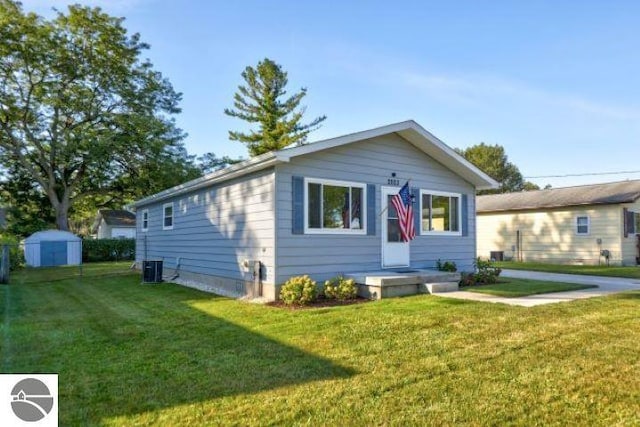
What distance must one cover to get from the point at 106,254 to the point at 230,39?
1790cm

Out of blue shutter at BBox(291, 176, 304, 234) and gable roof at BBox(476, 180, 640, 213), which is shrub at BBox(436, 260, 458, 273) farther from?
gable roof at BBox(476, 180, 640, 213)

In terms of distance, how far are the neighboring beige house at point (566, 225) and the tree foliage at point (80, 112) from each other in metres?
18.8

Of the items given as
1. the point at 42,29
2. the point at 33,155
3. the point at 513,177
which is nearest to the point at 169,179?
the point at 33,155

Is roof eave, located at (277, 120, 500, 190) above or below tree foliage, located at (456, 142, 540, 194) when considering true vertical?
below

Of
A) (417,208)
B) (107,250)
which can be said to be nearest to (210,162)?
(107,250)

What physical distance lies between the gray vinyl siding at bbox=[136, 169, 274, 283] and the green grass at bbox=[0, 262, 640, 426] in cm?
184

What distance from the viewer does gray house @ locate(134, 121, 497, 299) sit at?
28.7 ft

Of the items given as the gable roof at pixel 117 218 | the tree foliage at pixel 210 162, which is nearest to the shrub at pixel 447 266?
the tree foliage at pixel 210 162

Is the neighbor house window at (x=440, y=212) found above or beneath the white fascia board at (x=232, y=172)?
beneath

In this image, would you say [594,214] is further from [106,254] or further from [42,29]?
[42,29]

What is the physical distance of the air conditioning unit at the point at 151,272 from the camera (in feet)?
41.9

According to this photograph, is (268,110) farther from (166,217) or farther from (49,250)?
(166,217)

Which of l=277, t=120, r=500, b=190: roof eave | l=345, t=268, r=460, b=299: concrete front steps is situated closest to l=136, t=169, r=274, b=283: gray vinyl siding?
l=277, t=120, r=500, b=190: roof eave

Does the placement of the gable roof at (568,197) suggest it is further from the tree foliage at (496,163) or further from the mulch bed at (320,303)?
the tree foliage at (496,163)
